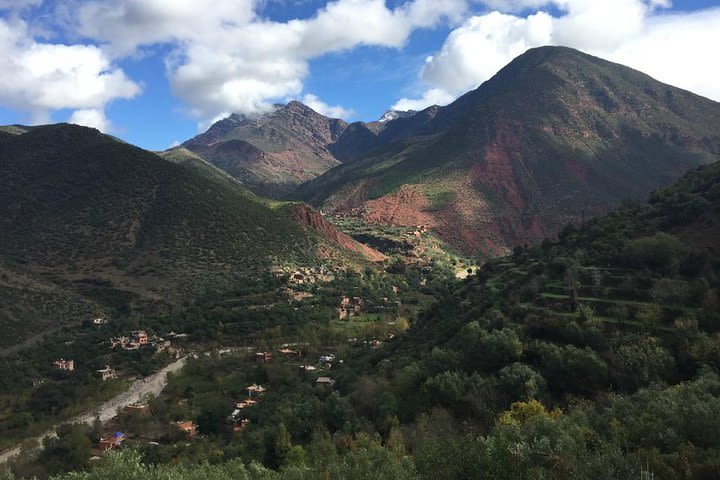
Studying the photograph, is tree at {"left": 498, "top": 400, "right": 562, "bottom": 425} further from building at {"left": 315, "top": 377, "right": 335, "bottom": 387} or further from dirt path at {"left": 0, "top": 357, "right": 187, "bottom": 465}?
dirt path at {"left": 0, "top": 357, "right": 187, "bottom": 465}

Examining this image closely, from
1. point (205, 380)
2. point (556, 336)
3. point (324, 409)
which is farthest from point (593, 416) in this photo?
point (205, 380)

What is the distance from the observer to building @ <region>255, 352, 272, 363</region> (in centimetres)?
5119

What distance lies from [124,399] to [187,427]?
1210 cm

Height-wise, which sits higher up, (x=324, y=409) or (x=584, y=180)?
(x=584, y=180)

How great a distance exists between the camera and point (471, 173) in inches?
5448

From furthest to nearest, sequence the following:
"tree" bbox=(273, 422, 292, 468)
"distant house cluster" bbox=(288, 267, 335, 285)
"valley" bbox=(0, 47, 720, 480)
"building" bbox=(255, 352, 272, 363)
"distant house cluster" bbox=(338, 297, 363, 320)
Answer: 1. "distant house cluster" bbox=(288, 267, 335, 285)
2. "distant house cluster" bbox=(338, 297, 363, 320)
3. "building" bbox=(255, 352, 272, 363)
4. "tree" bbox=(273, 422, 292, 468)
5. "valley" bbox=(0, 47, 720, 480)

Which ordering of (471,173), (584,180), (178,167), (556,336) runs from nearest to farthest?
(556,336) < (178,167) < (584,180) < (471,173)

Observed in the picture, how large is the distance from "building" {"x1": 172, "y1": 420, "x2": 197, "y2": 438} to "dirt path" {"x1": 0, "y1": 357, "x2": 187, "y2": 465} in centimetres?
778

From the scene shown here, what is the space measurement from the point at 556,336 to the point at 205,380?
3255 centimetres

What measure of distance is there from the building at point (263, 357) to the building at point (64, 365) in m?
17.1

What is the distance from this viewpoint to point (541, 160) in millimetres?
141500

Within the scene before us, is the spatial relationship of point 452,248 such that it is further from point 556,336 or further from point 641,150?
point 556,336

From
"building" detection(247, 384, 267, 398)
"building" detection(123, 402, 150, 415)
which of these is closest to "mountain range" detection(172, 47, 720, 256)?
"building" detection(247, 384, 267, 398)

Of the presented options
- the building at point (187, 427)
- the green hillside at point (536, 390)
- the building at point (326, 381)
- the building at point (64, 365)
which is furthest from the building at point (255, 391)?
the building at point (64, 365)
